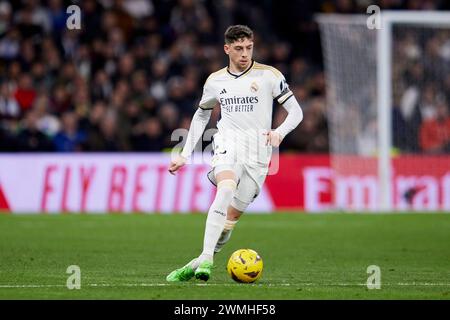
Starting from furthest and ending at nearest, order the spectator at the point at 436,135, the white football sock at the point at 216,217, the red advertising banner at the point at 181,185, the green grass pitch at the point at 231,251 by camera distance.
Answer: the spectator at the point at 436,135 → the red advertising banner at the point at 181,185 → the white football sock at the point at 216,217 → the green grass pitch at the point at 231,251

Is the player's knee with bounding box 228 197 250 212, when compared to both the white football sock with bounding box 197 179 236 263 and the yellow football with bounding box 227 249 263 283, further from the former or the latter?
the yellow football with bounding box 227 249 263 283

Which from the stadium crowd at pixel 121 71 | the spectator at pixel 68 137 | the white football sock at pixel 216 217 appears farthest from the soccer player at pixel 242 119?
the spectator at pixel 68 137

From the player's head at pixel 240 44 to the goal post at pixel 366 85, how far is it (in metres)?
12.9

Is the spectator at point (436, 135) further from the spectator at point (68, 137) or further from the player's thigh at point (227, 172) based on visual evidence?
the player's thigh at point (227, 172)

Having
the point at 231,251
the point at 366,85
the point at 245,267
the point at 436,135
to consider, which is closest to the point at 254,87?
the point at 245,267

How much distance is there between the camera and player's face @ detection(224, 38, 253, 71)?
444 inches

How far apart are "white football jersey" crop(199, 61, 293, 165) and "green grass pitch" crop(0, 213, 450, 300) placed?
136cm

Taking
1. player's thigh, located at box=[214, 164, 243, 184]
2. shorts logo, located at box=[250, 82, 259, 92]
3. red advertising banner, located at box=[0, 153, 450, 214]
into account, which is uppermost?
shorts logo, located at box=[250, 82, 259, 92]

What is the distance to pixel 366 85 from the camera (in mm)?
25719

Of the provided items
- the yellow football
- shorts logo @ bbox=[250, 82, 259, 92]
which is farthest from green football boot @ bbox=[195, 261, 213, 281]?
shorts logo @ bbox=[250, 82, 259, 92]

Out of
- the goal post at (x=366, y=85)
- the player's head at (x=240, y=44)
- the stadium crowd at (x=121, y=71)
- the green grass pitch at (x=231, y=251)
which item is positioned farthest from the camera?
the goal post at (x=366, y=85)

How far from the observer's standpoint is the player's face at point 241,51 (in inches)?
444

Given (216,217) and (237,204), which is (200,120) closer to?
(237,204)

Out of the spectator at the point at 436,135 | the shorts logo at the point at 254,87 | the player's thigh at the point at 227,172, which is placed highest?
the shorts logo at the point at 254,87
